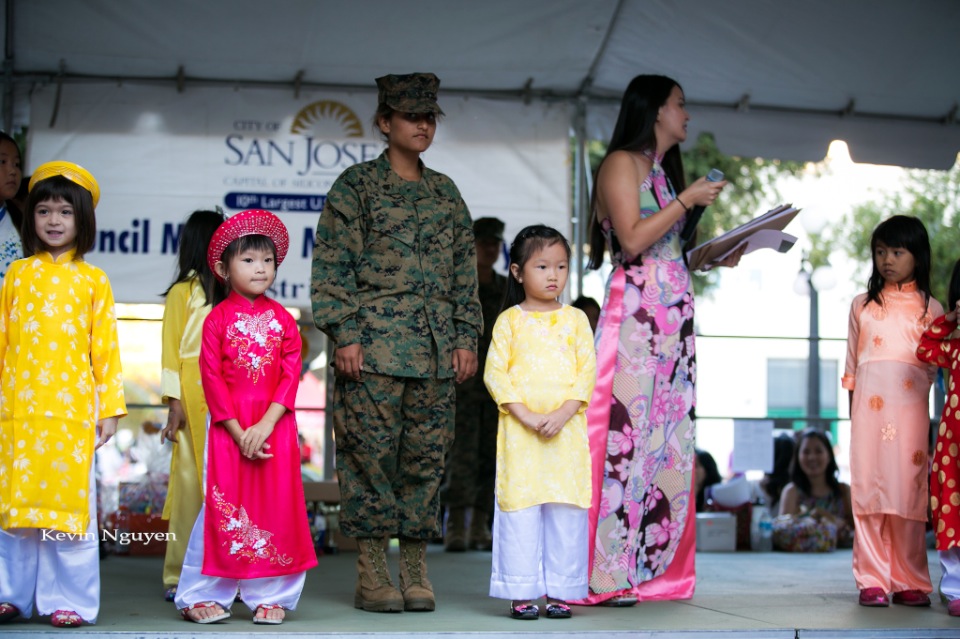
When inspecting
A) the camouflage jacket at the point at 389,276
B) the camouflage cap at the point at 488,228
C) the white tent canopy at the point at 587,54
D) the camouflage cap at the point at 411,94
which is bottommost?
the camouflage jacket at the point at 389,276

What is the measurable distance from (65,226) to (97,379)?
0.49 m

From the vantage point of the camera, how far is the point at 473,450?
7137 millimetres

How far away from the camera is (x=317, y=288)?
158 inches

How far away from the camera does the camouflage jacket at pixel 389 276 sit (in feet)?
13.2

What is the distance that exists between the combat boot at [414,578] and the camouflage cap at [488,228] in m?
2.95

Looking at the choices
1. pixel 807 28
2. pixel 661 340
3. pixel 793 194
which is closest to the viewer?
pixel 661 340

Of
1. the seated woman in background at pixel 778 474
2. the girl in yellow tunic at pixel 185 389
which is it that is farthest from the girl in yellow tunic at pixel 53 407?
the seated woman in background at pixel 778 474

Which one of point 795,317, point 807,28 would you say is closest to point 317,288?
point 807,28

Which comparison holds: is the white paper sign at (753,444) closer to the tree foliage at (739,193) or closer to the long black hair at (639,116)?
the long black hair at (639,116)

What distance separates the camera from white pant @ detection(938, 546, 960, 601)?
430cm

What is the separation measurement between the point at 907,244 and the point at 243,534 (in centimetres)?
281

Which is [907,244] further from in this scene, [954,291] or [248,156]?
[248,156]

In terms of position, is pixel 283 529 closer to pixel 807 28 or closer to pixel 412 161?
pixel 412 161

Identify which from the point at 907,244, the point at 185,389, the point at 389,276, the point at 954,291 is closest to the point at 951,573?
the point at 954,291
